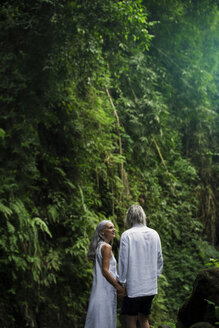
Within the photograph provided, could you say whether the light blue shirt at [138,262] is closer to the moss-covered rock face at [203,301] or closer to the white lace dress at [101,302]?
the white lace dress at [101,302]

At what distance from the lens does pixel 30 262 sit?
557cm

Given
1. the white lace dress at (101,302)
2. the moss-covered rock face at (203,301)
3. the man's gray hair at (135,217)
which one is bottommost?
the moss-covered rock face at (203,301)

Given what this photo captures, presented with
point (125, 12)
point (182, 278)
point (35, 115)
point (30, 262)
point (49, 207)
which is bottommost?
point (182, 278)

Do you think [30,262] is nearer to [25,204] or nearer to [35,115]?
[25,204]

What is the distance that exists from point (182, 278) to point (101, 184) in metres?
3.63

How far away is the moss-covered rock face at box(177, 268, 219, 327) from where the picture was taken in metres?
4.43

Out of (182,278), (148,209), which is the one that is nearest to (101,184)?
(148,209)

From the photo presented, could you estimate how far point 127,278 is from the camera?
150 inches

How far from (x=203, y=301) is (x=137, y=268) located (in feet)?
5.03

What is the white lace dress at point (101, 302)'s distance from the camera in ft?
12.3

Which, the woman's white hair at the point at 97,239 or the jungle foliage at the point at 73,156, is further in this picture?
the jungle foliage at the point at 73,156

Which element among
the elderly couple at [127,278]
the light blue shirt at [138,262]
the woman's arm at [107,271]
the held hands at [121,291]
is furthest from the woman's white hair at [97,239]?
the held hands at [121,291]

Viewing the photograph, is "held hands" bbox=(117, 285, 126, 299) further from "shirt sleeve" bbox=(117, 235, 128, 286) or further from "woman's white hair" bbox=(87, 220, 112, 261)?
"woman's white hair" bbox=(87, 220, 112, 261)

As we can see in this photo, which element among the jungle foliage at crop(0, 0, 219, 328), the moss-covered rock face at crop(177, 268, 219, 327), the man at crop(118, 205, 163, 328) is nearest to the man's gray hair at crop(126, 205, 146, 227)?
the man at crop(118, 205, 163, 328)
